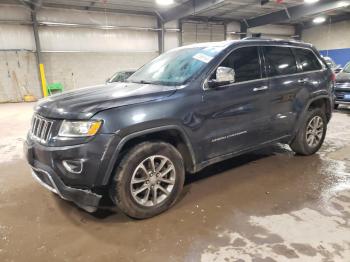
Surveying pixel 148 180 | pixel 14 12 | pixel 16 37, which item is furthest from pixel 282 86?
pixel 14 12

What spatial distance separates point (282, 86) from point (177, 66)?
A: 137 cm

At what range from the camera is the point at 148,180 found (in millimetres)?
2520

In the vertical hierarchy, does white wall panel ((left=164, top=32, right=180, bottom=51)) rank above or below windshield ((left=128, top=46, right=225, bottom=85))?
above

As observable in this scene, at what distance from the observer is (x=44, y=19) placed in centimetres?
1303

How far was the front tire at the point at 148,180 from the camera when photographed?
236 cm

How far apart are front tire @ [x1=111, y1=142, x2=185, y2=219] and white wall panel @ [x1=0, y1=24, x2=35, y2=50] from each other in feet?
43.6

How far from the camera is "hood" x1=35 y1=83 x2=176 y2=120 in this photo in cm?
225

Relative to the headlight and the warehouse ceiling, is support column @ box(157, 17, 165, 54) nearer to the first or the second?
the warehouse ceiling

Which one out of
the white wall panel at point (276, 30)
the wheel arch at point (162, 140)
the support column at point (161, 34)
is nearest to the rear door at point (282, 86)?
the wheel arch at point (162, 140)

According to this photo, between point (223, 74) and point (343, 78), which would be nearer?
point (223, 74)

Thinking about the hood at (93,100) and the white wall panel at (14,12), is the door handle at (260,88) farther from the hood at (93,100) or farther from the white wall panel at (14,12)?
the white wall panel at (14,12)

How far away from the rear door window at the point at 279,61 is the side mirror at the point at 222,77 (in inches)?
35.1

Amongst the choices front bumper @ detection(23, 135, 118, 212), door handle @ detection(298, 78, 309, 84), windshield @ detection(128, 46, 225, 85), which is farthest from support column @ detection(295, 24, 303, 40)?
front bumper @ detection(23, 135, 118, 212)

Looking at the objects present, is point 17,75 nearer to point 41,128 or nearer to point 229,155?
point 41,128
